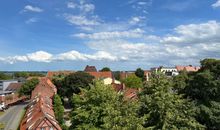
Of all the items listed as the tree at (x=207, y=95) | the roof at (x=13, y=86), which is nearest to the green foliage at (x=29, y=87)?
the roof at (x=13, y=86)

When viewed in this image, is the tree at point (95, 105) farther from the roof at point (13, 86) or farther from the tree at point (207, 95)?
the roof at point (13, 86)

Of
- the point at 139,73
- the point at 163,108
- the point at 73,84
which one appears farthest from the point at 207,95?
the point at 139,73

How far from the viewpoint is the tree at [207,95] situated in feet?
145

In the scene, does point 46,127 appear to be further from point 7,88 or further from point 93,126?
point 7,88

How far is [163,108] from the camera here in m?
31.9

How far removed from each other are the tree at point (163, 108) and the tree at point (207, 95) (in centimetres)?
1027

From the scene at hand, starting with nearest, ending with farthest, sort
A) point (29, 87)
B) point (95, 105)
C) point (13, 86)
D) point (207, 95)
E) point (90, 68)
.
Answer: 1. point (95, 105)
2. point (207, 95)
3. point (29, 87)
4. point (13, 86)
5. point (90, 68)

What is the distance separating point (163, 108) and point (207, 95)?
16.9 metres

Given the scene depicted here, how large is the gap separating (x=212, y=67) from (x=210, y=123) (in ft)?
30.8

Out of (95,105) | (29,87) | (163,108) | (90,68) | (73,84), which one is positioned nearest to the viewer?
(163,108)

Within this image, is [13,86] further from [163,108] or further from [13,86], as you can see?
[163,108]

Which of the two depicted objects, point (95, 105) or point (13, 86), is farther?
point (13, 86)

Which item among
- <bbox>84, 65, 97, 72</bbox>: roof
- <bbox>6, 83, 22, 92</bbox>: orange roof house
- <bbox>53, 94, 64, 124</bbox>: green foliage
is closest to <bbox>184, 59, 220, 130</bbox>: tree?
<bbox>53, 94, 64, 124</bbox>: green foliage

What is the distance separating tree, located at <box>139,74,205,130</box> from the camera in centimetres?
3148
